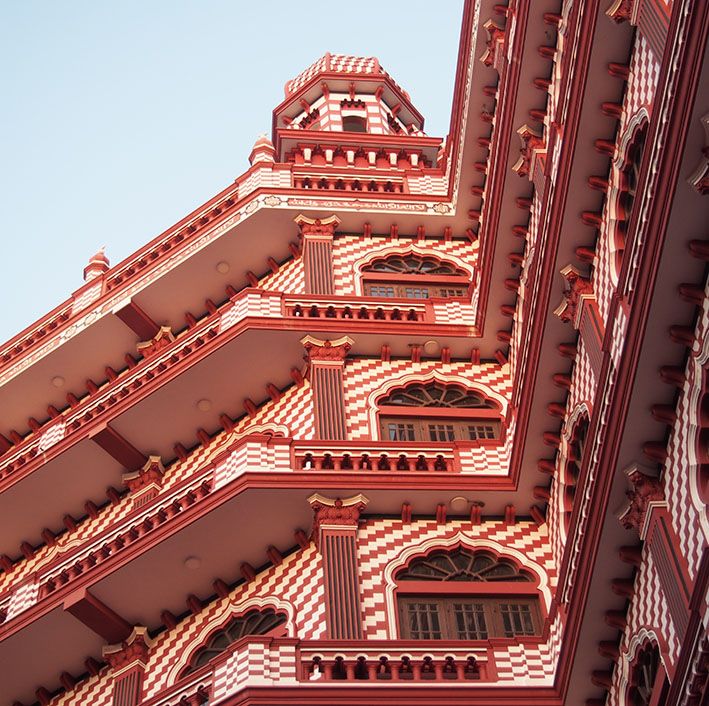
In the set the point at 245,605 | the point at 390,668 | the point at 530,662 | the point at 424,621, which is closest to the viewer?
the point at 390,668

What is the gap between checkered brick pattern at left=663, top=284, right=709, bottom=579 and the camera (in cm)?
1509

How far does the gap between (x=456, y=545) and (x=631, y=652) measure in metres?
5.68

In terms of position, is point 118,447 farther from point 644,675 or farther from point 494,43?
point 644,675

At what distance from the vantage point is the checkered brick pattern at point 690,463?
15.1 metres

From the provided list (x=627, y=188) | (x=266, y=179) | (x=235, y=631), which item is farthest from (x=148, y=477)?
(x=627, y=188)

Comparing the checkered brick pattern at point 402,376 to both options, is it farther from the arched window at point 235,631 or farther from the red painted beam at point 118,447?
the red painted beam at point 118,447

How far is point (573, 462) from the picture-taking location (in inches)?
847

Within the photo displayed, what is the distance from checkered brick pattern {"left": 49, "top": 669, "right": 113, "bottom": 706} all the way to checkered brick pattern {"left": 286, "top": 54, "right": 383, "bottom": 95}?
24.5 m

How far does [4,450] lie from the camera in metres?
32.8

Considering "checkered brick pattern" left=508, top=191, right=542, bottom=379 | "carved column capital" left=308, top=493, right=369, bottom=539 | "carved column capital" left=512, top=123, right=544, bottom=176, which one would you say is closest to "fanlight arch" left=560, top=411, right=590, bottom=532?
"checkered brick pattern" left=508, top=191, right=542, bottom=379

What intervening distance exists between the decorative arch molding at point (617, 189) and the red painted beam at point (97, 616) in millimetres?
11531

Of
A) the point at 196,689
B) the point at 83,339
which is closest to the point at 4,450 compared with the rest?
the point at 83,339

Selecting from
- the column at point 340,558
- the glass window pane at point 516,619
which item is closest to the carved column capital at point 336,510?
the column at point 340,558

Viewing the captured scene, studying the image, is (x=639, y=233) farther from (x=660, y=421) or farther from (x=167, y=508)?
(x=167, y=508)
